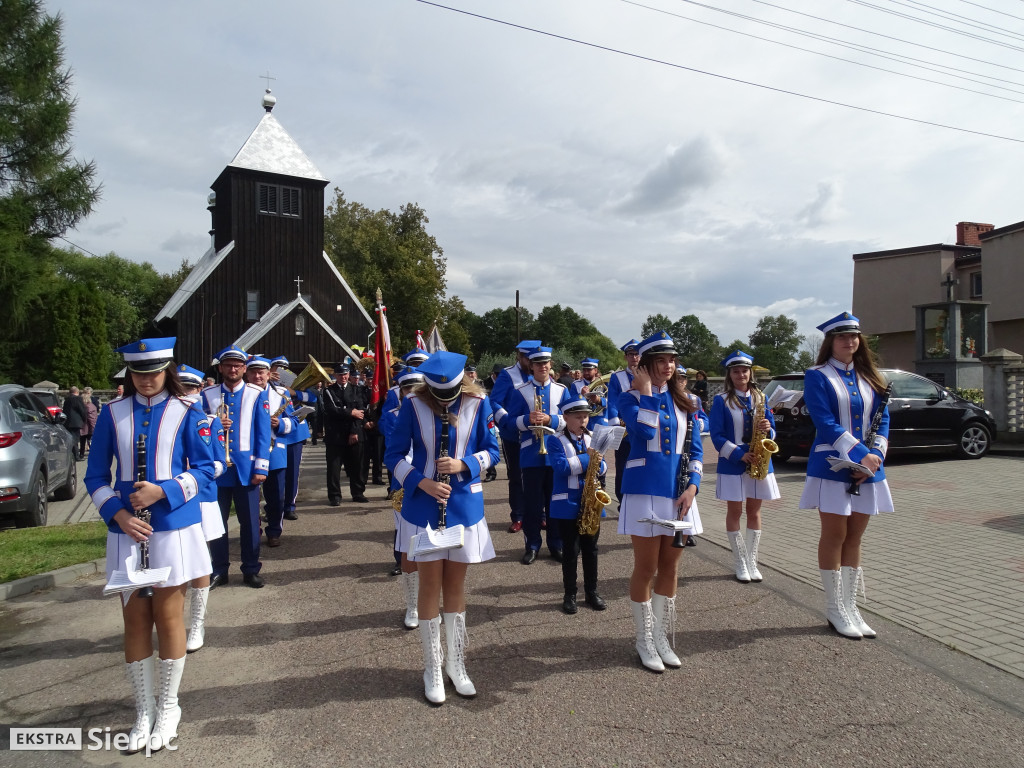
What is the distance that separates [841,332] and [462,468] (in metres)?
3.01

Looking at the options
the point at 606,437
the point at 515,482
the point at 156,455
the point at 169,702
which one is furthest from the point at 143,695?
the point at 515,482

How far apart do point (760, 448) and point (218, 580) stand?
4906mm

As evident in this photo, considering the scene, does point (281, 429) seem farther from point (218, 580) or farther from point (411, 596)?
point (411, 596)

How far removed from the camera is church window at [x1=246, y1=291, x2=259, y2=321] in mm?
39125

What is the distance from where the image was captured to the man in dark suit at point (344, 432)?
10.3 metres

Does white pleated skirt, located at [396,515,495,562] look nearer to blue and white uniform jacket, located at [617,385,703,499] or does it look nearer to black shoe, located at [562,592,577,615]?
blue and white uniform jacket, located at [617,385,703,499]

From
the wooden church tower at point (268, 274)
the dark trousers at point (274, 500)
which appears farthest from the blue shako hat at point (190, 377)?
the wooden church tower at point (268, 274)

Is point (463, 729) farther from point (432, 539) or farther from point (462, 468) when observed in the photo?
point (462, 468)

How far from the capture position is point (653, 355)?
458 cm

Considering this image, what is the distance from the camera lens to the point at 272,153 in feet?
130

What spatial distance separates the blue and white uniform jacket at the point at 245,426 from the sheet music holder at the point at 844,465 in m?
4.64

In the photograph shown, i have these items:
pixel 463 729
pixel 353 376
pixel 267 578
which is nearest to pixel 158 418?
pixel 463 729

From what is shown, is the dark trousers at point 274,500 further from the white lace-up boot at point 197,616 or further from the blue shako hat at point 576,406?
the blue shako hat at point 576,406

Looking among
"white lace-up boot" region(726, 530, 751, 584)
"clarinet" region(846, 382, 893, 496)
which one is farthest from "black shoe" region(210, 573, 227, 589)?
"clarinet" region(846, 382, 893, 496)
